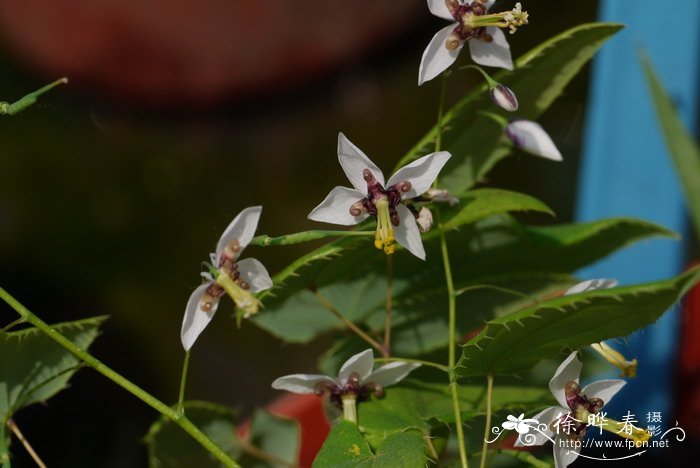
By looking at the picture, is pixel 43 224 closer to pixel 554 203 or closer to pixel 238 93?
pixel 238 93

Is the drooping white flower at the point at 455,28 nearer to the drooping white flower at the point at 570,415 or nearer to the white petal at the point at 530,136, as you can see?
the white petal at the point at 530,136

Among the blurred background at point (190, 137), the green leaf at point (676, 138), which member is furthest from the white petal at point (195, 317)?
the blurred background at point (190, 137)

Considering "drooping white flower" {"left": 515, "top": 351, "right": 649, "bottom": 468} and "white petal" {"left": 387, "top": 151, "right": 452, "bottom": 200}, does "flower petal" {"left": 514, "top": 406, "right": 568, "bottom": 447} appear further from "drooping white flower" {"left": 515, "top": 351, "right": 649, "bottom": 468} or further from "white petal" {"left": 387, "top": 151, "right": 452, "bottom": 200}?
"white petal" {"left": 387, "top": 151, "right": 452, "bottom": 200}

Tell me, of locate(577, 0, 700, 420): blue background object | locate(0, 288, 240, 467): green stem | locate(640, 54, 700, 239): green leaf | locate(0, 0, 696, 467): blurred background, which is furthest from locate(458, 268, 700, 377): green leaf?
locate(0, 0, 696, 467): blurred background

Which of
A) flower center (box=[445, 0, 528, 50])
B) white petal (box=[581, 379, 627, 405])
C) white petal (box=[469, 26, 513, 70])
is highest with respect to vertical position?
flower center (box=[445, 0, 528, 50])

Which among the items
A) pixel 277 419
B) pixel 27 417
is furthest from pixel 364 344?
pixel 27 417
